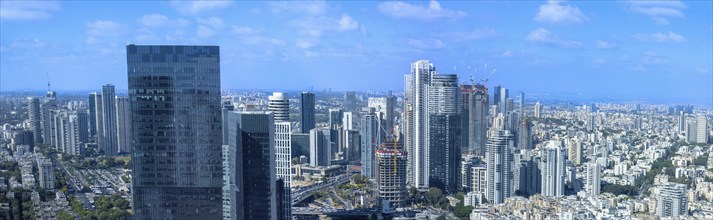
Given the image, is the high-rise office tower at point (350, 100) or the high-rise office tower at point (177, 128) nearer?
the high-rise office tower at point (177, 128)

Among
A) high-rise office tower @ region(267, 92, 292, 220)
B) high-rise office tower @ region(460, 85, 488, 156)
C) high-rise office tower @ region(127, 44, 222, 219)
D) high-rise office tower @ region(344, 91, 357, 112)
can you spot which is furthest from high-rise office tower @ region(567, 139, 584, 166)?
high-rise office tower @ region(127, 44, 222, 219)

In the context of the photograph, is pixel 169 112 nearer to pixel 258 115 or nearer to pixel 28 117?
pixel 258 115

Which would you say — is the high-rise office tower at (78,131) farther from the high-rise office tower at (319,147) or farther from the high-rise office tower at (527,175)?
the high-rise office tower at (527,175)

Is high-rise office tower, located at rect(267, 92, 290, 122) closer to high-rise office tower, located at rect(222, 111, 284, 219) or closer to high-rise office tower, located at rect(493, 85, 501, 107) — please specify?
high-rise office tower, located at rect(222, 111, 284, 219)

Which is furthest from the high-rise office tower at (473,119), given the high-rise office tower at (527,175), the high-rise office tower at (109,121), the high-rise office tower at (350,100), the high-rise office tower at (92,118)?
the high-rise office tower at (92,118)

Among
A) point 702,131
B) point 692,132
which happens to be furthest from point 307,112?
point 702,131

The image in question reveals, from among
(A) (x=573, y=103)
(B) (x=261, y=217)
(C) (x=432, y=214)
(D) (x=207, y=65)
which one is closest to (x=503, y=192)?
(C) (x=432, y=214)

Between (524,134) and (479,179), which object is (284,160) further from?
(524,134)
